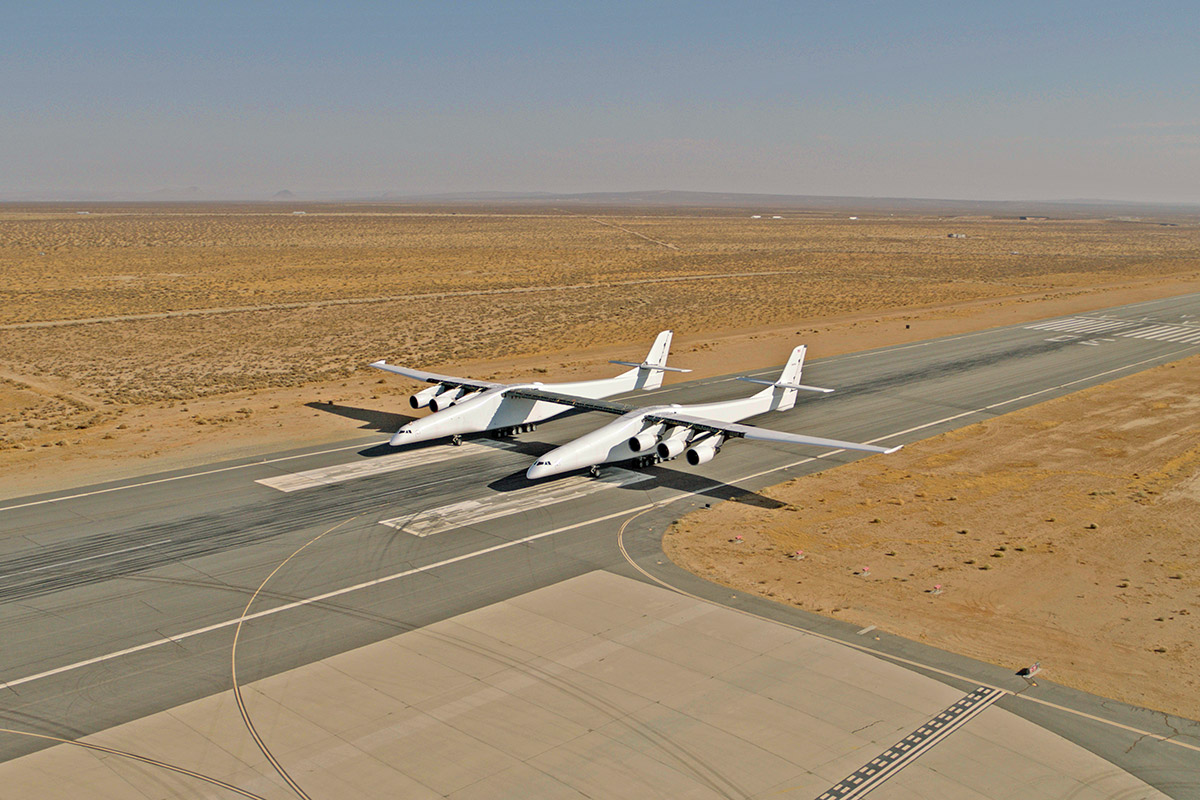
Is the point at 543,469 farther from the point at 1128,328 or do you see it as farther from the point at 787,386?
the point at 1128,328

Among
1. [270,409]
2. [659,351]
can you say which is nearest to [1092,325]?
[659,351]

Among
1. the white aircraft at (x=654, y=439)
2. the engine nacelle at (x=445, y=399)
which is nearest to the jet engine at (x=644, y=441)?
the white aircraft at (x=654, y=439)

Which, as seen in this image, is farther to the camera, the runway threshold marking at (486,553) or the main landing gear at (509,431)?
the main landing gear at (509,431)

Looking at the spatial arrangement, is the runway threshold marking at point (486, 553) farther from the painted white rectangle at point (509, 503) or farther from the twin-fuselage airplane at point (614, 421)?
the twin-fuselage airplane at point (614, 421)

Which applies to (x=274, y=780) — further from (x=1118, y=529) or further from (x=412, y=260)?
(x=412, y=260)

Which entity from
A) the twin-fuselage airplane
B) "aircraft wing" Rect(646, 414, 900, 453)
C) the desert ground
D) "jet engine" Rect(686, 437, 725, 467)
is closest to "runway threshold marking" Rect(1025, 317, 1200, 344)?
the desert ground

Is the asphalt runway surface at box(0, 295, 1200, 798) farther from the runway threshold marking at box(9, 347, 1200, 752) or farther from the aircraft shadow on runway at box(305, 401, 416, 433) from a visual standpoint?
the aircraft shadow on runway at box(305, 401, 416, 433)
